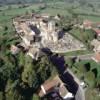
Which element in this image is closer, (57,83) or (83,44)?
(57,83)

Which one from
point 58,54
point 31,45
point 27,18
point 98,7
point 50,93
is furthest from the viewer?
point 98,7

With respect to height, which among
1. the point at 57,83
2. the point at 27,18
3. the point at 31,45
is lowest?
the point at 27,18

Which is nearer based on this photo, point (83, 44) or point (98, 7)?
point (83, 44)

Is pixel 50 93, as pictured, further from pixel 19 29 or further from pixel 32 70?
pixel 19 29

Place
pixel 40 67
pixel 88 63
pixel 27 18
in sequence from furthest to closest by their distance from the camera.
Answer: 1. pixel 27 18
2. pixel 88 63
3. pixel 40 67

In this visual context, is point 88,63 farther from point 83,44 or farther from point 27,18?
point 27,18

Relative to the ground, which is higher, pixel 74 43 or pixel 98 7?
pixel 74 43

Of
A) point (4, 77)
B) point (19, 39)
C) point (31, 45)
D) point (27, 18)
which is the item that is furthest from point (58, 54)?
point (27, 18)

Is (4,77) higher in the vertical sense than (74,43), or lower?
higher

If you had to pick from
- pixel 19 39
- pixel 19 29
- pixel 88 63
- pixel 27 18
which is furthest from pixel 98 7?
pixel 88 63
